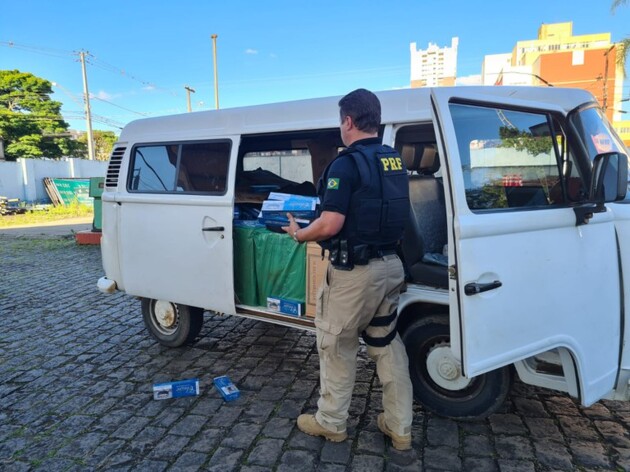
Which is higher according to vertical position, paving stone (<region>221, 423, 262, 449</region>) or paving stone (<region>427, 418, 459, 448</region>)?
paving stone (<region>427, 418, 459, 448</region>)

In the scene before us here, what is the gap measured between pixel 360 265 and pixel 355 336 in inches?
18.8

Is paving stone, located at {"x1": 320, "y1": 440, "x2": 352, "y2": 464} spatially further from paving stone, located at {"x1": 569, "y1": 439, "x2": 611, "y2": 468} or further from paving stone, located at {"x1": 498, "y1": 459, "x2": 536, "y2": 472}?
paving stone, located at {"x1": 569, "y1": 439, "x2": 611, "y2": 468}

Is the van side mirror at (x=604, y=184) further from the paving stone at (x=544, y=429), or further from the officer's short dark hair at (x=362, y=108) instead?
the paving stone at (x=544, y=429)

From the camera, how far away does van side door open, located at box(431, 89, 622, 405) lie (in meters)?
2.29

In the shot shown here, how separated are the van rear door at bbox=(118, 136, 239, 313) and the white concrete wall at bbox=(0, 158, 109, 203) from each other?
21396 millimetres

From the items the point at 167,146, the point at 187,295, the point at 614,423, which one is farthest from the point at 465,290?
the point at 167,146

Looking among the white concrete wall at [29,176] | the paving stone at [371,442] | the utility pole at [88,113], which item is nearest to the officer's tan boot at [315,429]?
the paving stone at [371,442]

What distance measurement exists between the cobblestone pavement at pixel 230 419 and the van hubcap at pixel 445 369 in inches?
11.0

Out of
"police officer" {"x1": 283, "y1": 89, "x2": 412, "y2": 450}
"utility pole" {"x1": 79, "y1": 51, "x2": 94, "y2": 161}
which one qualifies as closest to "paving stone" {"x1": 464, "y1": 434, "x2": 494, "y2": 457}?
"police officer" {"x1": 283, "y1": 89, "x2": 412, "y2": 450}

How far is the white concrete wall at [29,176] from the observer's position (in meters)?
23.6

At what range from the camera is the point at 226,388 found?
3514 millimetres

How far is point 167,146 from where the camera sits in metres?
4.21

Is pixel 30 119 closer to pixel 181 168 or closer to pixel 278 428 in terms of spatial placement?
pixel 181 168

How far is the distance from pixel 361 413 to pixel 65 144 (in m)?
43.4
